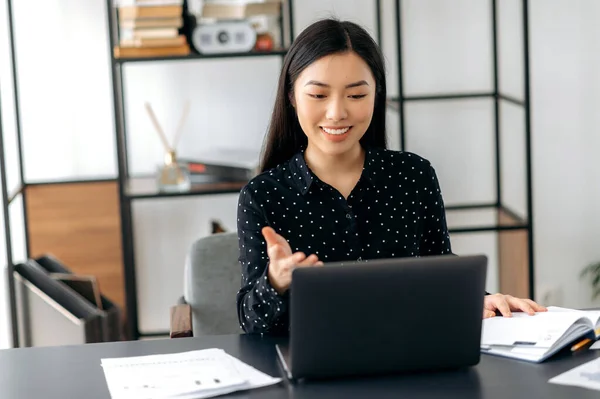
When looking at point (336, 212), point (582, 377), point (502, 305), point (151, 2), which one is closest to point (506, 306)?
point (502, 305)

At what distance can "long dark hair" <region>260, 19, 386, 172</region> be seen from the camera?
6.40ft

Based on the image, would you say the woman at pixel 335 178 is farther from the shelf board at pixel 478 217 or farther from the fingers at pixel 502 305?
the shelf board at pixel 478 217

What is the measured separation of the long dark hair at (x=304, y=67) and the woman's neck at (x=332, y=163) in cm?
5

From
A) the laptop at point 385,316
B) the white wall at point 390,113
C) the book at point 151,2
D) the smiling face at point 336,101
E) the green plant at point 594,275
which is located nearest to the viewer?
the laptop at point 385,316

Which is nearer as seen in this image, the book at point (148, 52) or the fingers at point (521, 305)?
the fingers at point (521, 305)

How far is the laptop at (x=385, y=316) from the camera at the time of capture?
144 cm

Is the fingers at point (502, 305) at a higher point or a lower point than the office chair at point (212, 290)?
higher

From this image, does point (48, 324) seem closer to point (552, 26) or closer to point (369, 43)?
point (369, 43)

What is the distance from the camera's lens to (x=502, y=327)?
1.71 meters

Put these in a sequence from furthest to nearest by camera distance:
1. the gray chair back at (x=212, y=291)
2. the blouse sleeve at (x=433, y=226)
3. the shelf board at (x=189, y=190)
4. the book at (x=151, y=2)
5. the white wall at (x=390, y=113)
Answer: the white wall at (x=390, y=113) → the shelf board at (x=189, y=190) → the book at (x=151, y=2) → the gray chair back at (x=212, y=291) → the blouse sleeve at (x=433, y=226)

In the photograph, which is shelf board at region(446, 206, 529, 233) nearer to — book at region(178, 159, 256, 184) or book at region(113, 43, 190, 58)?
book at region(178, 159, 256, 184)

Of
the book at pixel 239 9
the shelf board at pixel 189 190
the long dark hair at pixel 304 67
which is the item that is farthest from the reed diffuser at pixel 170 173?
the long dark hair at pixel 304 67

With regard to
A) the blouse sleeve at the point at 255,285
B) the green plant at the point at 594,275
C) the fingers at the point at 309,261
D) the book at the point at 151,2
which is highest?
the book at the point at 151,2

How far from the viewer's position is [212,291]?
98.3 inches
